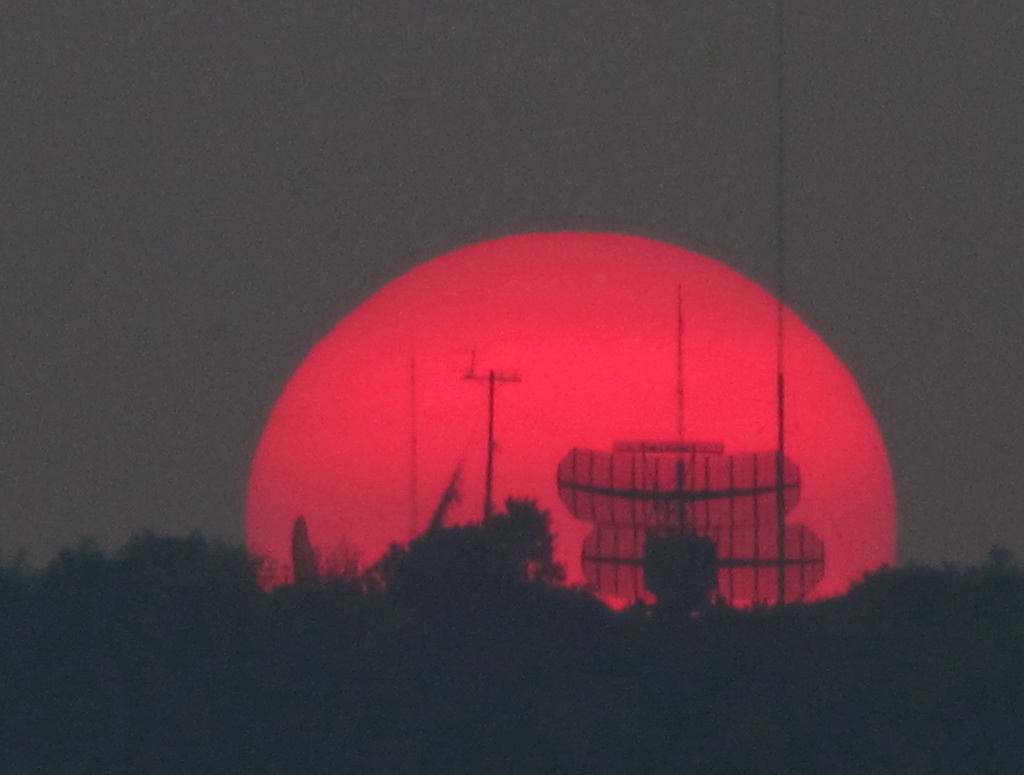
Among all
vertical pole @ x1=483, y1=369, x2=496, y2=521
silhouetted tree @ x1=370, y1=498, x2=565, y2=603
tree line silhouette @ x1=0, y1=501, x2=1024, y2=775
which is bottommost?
tree line silhouette @ x1=0, y1=501, x2=1024, y2=775

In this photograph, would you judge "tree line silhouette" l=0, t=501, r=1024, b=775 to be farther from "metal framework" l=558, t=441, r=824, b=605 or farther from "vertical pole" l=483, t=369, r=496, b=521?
"vertical pole" l=483, t=369, r=496, b=521

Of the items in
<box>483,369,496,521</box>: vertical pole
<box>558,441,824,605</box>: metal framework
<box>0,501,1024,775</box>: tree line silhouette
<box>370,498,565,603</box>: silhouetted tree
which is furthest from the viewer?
<box>483,369,496,521</box>: vertical pole

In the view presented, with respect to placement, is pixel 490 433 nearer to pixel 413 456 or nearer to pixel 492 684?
pixel 413 456

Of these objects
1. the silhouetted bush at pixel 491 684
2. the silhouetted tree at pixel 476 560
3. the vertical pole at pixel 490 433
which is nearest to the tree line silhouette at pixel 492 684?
the silhouetted bush at pixel 491 684

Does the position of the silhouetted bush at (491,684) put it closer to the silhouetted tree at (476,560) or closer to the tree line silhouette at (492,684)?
the tree line silhouette at (492,684)

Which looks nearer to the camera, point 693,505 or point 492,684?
point 492,684

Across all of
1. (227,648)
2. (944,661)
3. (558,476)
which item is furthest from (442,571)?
(944,661)

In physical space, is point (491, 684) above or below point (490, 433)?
below

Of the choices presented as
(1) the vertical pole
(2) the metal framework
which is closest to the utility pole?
(1) the vertical pole

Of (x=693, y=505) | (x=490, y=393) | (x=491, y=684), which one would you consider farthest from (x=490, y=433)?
(x=491, y=684)

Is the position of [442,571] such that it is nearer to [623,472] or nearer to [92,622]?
[623,472]
